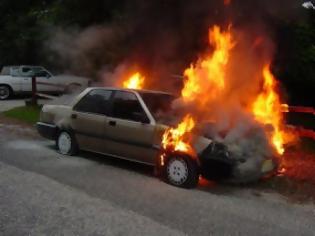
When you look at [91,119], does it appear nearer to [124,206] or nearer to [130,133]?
[130,133]

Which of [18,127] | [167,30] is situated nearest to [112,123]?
[167,30]

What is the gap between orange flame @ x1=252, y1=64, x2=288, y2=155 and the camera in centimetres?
836

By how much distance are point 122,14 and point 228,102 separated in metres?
4.38

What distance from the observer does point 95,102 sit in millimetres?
9055

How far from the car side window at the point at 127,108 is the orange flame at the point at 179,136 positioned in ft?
1.55

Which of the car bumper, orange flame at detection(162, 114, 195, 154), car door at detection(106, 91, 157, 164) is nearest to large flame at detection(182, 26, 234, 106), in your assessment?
orange flame at detection(162, 114, 195, 154)

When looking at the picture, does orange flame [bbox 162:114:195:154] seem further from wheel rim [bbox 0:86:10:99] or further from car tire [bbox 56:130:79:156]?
wheel rim [bbox 0:86:10:99]

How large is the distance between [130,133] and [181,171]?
1.19m

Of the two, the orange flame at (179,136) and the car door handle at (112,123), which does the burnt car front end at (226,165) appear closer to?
the orange flame at (179,136)

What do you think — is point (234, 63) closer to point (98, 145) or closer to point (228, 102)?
point (228, 102)

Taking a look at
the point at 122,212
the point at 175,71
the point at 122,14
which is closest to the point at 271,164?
the point at 122,212

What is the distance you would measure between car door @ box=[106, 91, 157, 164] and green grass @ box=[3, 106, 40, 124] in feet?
20.4

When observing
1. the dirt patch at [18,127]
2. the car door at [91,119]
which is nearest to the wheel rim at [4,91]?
the dirt patch at [18,127]

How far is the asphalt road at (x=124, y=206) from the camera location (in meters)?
5.46
